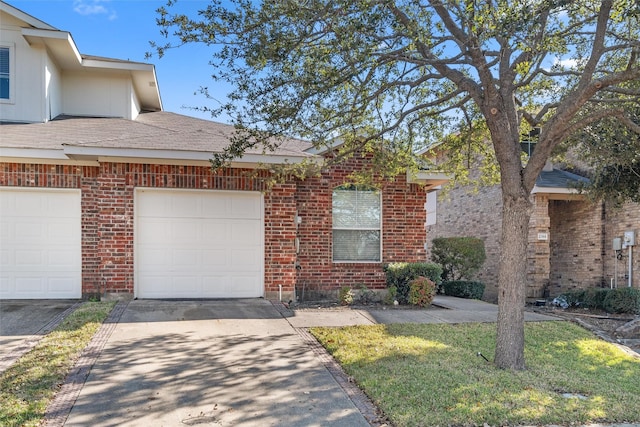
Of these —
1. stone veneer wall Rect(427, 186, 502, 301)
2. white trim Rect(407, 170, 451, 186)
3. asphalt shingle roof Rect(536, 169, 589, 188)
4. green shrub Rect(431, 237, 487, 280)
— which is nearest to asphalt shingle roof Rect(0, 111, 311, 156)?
white trim Rect(407, 170, 451, 186)

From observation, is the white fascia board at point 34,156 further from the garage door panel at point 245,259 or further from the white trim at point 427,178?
the white trim at point 427,178

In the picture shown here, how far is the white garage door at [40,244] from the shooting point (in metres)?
9.68

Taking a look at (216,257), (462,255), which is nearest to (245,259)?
(216,257)

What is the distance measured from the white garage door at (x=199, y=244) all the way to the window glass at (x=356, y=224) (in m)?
2.04

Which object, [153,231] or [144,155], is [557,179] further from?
[144,155]

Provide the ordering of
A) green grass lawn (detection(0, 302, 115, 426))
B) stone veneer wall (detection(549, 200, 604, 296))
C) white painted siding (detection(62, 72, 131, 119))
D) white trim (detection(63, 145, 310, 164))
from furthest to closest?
stone veneer wall (detection(549, 200, 604, 296))
white painted siding (detection(62, 72, 131, 119))
white trim (detection(63, 145, 310, 164))
green grass lawn (detection(0, 302, 115, 426))

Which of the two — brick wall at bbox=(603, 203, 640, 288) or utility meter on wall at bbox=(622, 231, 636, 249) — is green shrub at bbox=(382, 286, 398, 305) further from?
utility meter on wall at bbox=(622, 231, 636, 249)

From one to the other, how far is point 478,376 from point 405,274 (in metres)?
5.18

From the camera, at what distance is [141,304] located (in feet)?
29.9

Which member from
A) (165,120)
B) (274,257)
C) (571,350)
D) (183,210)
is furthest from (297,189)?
(571,350)

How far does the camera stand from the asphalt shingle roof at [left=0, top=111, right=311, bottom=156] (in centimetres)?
934

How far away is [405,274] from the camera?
35.1 ft

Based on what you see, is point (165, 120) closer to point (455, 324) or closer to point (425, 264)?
point (425, 264)

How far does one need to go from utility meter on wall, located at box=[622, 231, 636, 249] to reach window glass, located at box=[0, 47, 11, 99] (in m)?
16.3
